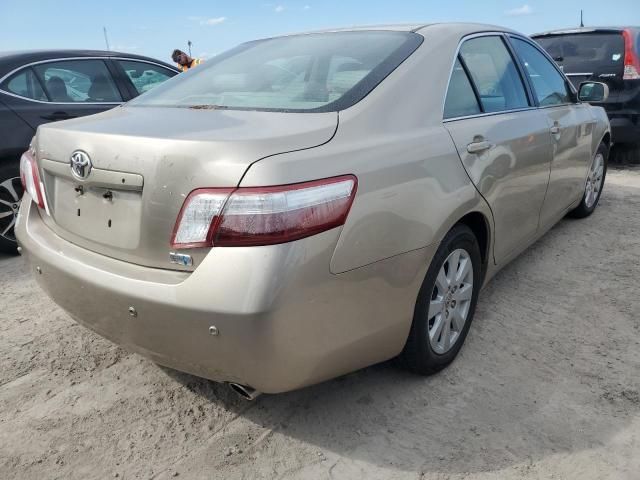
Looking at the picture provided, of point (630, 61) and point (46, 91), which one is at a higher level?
point (46, 91)

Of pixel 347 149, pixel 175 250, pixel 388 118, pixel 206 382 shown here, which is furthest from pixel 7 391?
pixel 388 118

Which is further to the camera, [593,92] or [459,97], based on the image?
[593,92]

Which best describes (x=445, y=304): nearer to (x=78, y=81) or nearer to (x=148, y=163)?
(x=148, y=163)

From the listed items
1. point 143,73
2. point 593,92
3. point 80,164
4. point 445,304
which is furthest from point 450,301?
point 143,73

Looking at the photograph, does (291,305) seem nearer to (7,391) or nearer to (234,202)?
(234,202)

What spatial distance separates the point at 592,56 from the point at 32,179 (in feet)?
21.0

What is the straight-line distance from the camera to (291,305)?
1665mm

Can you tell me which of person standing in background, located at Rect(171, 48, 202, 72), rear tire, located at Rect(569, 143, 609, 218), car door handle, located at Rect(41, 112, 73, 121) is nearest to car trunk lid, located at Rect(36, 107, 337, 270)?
car door handle, located at Rect(41, 112, 73, 121)

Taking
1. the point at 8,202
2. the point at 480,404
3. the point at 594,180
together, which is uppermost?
the point at 8,202

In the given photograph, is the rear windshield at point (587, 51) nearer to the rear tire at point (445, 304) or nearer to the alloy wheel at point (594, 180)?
the alloy wheel at point (594, 180)

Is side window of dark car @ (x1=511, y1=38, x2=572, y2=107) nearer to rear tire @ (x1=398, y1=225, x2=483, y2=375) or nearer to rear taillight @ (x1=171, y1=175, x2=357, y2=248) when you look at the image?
rear tire @ (x1=398, y1=225, x2=483, y2=375)

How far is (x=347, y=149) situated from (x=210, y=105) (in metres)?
0.76

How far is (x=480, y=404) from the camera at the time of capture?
7.47 ft

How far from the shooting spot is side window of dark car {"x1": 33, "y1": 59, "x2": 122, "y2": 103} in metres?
4.39
